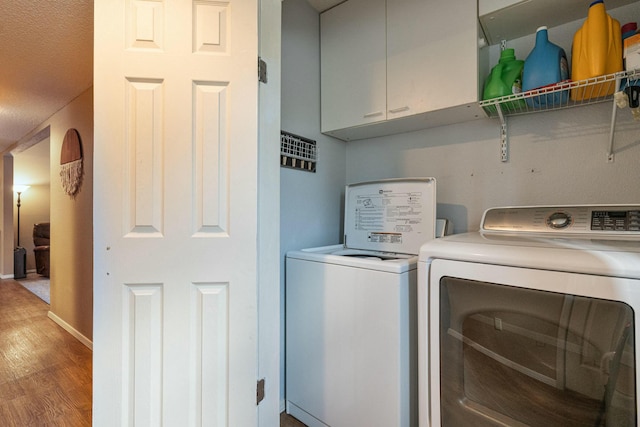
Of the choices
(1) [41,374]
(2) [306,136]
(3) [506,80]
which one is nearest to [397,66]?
(3) [506,80]

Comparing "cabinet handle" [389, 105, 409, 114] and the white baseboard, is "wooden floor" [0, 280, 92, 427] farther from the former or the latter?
"cabinet handle" [389, 105, 409, 114]

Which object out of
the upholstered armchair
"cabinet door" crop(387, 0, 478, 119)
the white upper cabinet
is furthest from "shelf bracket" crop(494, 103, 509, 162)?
the upholstered armchair

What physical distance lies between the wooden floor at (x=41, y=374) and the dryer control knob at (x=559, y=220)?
2.50 metres

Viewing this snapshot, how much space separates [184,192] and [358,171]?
129cm

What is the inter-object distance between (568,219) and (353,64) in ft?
4.50

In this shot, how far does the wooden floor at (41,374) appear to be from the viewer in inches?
68.2

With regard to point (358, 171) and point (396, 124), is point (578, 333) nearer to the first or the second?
point (396, 124)

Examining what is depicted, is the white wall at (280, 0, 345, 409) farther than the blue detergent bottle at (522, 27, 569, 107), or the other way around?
the white wall at (280, 0, 345, 409)

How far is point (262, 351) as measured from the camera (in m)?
1.34

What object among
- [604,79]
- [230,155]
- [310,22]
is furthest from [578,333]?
[310,22]

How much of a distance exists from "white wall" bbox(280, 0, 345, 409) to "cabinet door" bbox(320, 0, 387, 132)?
8 centimetres

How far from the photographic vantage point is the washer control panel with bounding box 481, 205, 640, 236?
109 centimetres

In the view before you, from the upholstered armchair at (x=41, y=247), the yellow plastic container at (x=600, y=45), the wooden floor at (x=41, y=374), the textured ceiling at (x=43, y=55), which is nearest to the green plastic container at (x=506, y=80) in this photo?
the yellow plastic container at (x=600, y=45)

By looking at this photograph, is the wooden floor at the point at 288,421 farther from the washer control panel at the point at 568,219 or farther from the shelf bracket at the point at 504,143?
the shelf bracket at the point at 504,143
